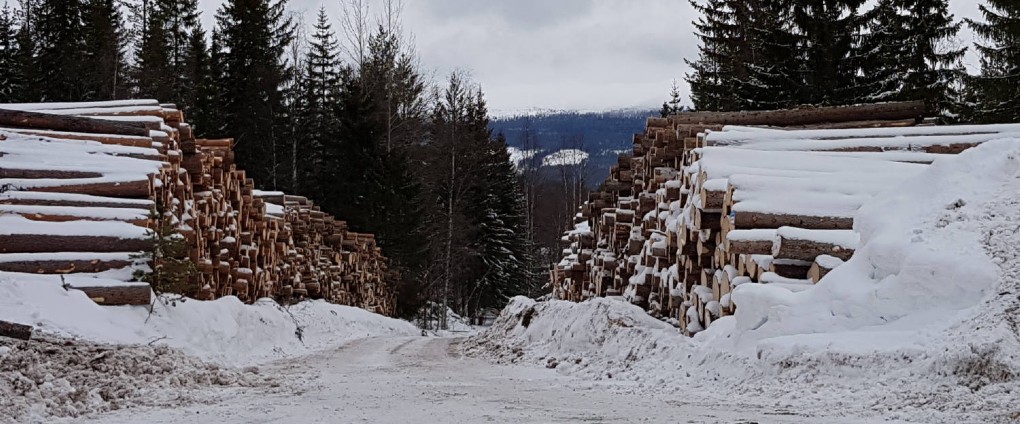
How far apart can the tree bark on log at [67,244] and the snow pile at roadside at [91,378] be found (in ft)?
9.00

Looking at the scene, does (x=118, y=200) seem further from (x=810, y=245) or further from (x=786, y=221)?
(x=810, y=245)

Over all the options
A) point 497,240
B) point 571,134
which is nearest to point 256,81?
point 497,240

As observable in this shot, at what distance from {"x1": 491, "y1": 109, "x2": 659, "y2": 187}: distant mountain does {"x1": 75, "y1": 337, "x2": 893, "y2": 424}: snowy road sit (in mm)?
62770

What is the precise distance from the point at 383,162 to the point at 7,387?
31.5m

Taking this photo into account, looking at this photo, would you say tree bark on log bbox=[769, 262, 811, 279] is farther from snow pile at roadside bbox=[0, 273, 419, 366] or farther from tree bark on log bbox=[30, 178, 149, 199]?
tree bark on log bbox=[30, 178, 149, 199]

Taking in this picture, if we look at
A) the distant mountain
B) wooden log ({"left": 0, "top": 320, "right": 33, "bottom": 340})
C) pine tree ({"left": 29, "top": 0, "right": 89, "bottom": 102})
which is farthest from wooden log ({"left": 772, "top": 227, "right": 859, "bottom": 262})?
the distant mountain

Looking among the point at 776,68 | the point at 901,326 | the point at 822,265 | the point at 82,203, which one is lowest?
the point at 901,326

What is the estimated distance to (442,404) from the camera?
5.94 metres

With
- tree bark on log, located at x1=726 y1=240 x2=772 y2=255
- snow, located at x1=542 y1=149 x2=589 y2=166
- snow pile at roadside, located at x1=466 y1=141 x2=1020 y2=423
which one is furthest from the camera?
snow, located at x1=542 y1=149 x2=589 y2=166

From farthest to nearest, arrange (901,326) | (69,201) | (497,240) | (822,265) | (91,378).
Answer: (497,240) → (69,201) → (822,265) → (91,378) → (901,326)

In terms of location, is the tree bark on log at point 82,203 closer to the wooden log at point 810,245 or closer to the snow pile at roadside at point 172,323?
the snow pile at roadside at point 172,323

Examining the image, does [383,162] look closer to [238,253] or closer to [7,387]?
[238,253]

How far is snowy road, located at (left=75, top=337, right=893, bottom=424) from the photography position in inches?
203

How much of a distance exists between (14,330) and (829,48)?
23001 millimetres
